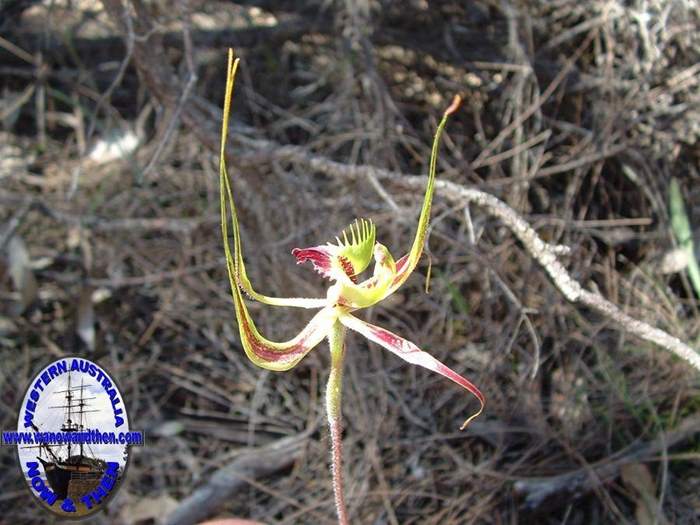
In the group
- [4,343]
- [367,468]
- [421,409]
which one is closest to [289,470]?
[367,468]

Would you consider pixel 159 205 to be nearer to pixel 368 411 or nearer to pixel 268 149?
pixel 268 149

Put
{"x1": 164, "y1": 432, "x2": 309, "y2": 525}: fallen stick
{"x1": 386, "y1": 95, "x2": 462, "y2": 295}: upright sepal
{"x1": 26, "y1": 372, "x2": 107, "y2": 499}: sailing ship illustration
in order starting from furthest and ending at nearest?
{"x1": 164, "y1": 432, "x2": 309, "y2": 525}: fallen stick, {"x1": 26, "y1": 372, "x2": 107, "y2": 499}: sailing ship illustration, {"x1": 386, "y1": 95, "x2": 462, "y2": 295}: upright sepal

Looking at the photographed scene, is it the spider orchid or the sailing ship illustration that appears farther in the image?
the sailing ship illustration

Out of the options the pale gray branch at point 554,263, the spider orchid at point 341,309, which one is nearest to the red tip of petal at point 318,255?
the spider orchid at point 341,309

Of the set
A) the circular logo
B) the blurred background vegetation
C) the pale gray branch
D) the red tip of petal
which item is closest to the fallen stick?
the blurred background vegetation

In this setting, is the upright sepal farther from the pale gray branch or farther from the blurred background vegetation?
the blurred background vegetation

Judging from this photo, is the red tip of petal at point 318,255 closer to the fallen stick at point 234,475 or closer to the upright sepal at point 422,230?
the upright sepal at point 422,230
